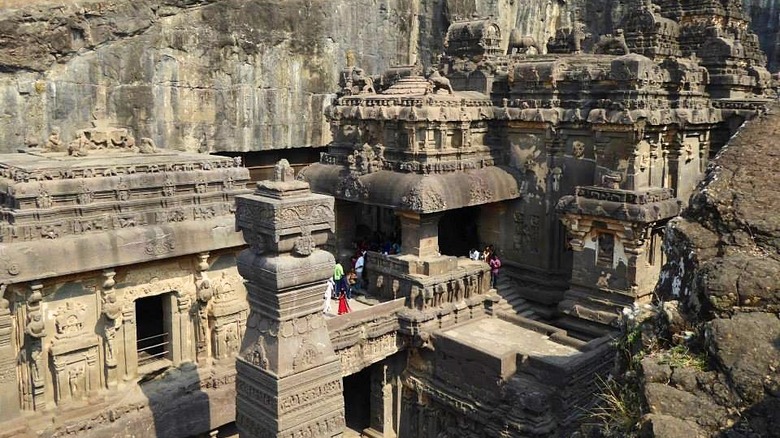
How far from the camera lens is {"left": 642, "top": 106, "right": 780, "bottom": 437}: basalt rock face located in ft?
Result: 13.8

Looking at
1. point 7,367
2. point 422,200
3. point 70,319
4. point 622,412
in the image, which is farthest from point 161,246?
point 622,412

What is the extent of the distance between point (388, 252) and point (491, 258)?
2.60 m

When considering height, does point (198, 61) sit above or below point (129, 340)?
above

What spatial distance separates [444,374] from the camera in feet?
47.1

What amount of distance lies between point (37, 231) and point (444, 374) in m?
8.20

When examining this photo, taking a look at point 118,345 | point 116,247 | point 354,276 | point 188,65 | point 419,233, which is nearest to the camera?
point 116,247

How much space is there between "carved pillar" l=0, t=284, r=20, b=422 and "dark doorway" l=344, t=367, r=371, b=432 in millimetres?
7533

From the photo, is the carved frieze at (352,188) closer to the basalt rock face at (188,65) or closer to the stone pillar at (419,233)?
the stone pillar at (419,233)

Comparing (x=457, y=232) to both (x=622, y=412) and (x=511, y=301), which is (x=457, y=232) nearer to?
(x=511, y=301)

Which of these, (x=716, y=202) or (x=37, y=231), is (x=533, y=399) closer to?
(x=716, y=202)

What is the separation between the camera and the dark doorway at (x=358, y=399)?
16141mm

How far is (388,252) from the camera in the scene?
665 inches

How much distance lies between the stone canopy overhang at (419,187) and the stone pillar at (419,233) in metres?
0.42

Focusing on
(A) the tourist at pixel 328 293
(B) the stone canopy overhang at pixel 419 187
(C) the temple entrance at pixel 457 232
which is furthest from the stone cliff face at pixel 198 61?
(C) the temple entrance at pixel 457 232
